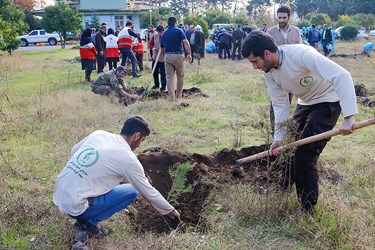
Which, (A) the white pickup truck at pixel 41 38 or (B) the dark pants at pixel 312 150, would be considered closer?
(B) the dark pants at pixel 312 150

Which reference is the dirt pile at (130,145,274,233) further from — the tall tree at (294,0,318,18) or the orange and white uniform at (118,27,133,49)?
the tall tree at (294,0,318,18)

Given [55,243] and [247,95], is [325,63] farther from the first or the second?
[247,95]

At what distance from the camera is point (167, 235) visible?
3.49 m

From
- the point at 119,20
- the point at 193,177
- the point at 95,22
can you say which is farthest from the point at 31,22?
the point at 193,177

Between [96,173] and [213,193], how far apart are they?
1530 mm

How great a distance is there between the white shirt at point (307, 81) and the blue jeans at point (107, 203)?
54.5 inches

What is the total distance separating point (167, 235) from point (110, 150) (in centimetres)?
91

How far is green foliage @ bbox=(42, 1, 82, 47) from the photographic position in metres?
31.2

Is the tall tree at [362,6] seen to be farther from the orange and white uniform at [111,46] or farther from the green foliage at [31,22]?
the orange and white uniform at [111,46]

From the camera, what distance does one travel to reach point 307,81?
3430mm

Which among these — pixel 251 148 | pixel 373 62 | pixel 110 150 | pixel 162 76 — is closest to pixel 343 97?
pixel 110 150

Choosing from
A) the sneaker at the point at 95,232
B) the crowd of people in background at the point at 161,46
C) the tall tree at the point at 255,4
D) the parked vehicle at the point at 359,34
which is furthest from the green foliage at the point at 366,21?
the sneaker at the point at 95,232

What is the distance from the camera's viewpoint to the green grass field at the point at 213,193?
3354 millimetres

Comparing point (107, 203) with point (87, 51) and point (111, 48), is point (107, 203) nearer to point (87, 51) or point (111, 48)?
point (87, 51)
